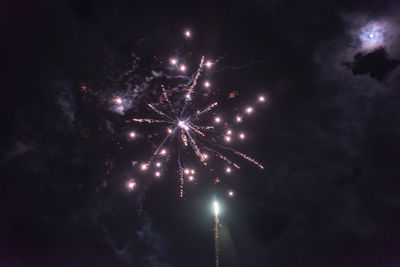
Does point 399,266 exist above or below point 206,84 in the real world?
below

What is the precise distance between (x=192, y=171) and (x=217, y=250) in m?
19.9

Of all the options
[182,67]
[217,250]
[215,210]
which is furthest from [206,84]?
[217,250]

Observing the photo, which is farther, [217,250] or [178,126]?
[217,250]

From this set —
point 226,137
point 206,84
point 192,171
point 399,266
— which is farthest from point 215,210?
point 399,266

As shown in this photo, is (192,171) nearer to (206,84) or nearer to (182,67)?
(206,84)

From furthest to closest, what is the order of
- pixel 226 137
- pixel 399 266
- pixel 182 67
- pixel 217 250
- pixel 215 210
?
pixel 217 250
pixel 399 266
pixel 215 210
pixel 226 137
pixel 182 67

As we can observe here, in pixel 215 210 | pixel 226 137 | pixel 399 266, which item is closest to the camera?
pixel 226 137

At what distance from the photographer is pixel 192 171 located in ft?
49.0

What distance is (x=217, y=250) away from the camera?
97.5 ft

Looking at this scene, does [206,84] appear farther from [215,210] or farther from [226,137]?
[215,210]

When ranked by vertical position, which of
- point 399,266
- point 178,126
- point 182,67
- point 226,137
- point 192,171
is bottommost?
point 399,266

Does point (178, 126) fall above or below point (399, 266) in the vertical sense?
above

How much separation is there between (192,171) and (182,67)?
6720 mm

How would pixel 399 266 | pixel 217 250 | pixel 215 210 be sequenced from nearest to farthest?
pixel 215 210 → pixel 399 266 → pixel 217 250
